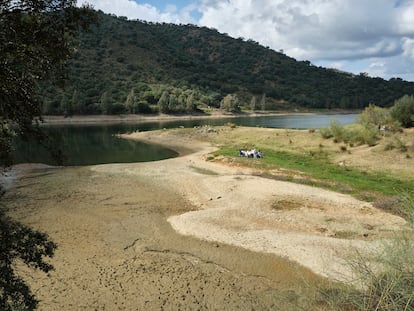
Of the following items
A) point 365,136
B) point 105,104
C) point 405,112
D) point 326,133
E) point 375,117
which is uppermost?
point 405,112

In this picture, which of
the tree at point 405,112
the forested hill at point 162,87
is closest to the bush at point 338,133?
the tree at point 405,112

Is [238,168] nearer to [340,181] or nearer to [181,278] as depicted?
[340,181]

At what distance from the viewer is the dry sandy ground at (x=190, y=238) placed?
12523mm

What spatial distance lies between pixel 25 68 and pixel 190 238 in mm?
12991

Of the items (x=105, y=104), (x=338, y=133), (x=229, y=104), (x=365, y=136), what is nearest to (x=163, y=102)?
(x=105, y=104)

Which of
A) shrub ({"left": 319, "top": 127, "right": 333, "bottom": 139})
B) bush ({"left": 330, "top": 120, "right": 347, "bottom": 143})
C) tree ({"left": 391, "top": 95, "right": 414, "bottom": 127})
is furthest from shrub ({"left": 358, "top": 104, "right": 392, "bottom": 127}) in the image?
shrub ({"left": 319, "top": 127, "right": 333, "bottom": 139})

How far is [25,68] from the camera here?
5980mm

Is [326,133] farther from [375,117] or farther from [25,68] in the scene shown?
[25,68]

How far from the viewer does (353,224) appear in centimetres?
1875

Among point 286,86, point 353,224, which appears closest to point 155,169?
point 353,224

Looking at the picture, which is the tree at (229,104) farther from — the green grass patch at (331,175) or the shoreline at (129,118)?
the green grass patch at (331,175)

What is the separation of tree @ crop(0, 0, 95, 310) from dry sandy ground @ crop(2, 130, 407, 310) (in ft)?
19.5

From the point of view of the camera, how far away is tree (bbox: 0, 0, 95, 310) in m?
5.77

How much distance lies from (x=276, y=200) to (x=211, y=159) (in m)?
17.5
